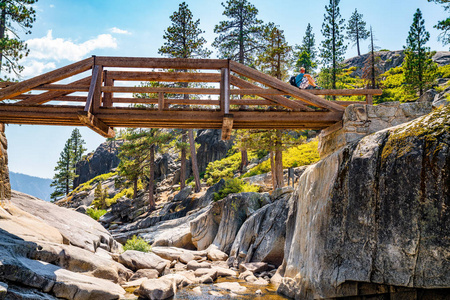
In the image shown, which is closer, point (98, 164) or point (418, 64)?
point (418, 64)

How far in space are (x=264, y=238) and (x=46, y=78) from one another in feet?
33.9

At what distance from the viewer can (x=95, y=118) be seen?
9758mm

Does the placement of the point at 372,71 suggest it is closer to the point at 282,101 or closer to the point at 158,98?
the point at 282,101

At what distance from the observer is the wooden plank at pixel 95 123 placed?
29.7 feet

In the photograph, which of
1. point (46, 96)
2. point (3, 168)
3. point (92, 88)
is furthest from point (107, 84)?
point (3, 168)

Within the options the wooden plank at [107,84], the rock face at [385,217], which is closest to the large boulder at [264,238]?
the rock face at [385,217]

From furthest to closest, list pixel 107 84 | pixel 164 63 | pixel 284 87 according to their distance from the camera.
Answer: pixel 107 84
pixel 164 63
pixel 284 87

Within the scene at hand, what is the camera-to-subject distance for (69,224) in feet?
46.6

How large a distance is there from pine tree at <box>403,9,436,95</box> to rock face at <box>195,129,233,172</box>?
21979 millimetres

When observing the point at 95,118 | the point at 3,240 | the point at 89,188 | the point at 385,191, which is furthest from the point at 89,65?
the point at 89,188

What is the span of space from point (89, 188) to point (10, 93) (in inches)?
1821

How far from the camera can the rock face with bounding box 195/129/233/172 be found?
1673 inches

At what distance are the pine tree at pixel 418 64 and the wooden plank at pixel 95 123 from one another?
2714 centimetres

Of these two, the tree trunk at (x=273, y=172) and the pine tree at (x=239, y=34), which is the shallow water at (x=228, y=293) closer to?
the tree trunk at (x=273, y=172)
